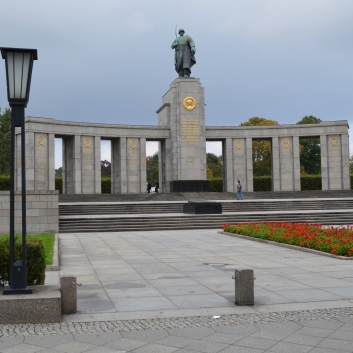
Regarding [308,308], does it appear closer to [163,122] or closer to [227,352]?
[227,352]

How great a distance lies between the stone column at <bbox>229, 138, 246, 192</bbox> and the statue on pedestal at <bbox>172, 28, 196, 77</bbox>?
8.16m

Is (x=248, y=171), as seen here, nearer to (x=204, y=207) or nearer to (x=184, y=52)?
(x=184, y=52)

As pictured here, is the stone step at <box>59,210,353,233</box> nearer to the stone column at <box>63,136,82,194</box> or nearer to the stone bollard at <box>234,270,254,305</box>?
the stone bollard at <box>234,270,254,305</box>

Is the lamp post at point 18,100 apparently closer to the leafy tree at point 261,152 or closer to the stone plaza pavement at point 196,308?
the stone plaza pavement at point 196,308

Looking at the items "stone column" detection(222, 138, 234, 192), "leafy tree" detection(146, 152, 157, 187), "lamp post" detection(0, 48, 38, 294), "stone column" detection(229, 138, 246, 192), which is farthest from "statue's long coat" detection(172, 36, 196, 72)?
"leafy tree" detection(146, 152, 157, 187)

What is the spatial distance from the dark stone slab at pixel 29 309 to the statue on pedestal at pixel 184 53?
40.5 m

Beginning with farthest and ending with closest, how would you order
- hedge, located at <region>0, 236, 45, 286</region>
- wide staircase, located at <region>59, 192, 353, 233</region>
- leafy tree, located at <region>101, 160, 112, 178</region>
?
leafy tree, located at <region>101, 160, 112, 178</region>
wide staircase, located at <region>59, 192, 353, 233</region>
hedge, located at <region>0, 236, 45, 286</region>

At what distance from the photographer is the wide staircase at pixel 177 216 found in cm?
2403

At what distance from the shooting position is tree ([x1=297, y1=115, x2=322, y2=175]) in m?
73.8

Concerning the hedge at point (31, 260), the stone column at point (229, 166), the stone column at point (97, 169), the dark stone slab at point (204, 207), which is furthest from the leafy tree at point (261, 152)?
the hedge at point (31, 260)

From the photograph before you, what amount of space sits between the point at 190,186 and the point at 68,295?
122 feet

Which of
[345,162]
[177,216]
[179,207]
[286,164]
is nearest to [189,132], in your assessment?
[286,164]

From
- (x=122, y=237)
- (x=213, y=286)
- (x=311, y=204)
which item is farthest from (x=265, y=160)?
(x=213, y=286)

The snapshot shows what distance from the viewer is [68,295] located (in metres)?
7.46
